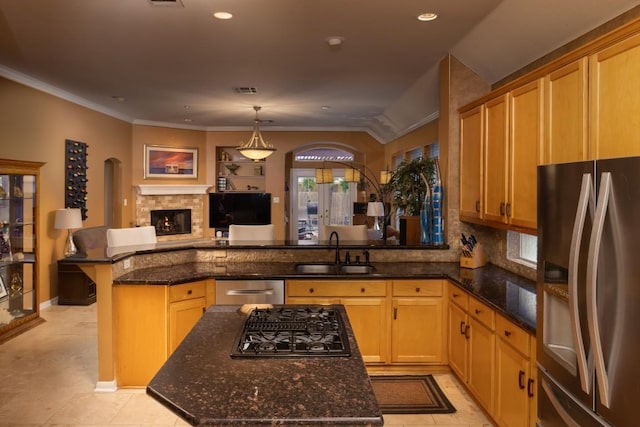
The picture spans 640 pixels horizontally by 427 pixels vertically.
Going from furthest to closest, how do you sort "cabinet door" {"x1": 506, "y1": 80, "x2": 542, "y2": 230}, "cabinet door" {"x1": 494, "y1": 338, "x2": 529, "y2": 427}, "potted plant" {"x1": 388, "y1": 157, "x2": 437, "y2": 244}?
"potted plant" {"x1": 388, "y1": 157, "x2": 437, "y2": 244} → "cabinet door" {"x1": 506, "y1": 80, "x2": 542, "y2": 230} → "cabinet door" {"x1": 494, "y1": 338, "x2": 529, "y2": 427}

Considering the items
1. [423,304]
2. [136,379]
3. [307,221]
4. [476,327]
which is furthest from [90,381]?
[307,221]

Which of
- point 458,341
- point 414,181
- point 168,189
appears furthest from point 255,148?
point 458,341

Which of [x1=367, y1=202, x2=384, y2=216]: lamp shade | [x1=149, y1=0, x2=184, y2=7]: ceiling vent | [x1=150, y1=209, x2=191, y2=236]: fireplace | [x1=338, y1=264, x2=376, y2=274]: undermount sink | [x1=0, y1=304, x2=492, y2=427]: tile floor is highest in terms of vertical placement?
[x1=149, y1=0, x2=184, y2=7]: ceiling vent

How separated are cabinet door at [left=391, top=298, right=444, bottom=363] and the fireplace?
6829 mm

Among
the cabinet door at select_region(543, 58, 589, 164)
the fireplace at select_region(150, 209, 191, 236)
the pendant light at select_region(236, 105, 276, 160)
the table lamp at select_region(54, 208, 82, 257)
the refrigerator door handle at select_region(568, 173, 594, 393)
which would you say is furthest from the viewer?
the fireplace at select_region(150, 209, 191, 236)

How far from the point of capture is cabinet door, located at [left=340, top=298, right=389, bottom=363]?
3.88 meters

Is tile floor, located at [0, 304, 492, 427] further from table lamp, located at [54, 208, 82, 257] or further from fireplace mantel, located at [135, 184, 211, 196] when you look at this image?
fireplace mantel, located at [135, 184, 211, 196]

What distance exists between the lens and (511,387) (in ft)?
8.86

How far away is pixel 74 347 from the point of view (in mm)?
4672

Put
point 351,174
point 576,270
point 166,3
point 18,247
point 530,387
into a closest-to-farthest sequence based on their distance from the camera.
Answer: point 576,270 < point 530,387 < point 166,3 < point 18,247 < point 351,174

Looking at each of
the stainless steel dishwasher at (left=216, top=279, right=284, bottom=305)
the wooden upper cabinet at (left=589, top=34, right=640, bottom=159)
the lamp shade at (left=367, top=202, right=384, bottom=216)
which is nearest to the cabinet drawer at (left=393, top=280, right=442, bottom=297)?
the stainless steel dishwasher at (left=216, top=279, right=284, bottom=305)

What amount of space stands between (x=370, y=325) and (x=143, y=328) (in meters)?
1.78

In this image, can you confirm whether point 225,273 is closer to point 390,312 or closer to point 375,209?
point 390,312

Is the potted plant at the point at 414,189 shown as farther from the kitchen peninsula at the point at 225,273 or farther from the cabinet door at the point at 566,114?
the cabinet door at the point at 566,114
